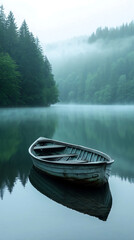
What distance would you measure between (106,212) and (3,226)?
2.78 metres

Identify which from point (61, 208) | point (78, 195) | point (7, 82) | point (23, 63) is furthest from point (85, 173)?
point (23, 63)

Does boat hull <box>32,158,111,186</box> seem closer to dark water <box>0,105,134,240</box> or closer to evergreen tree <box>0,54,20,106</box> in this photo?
dark water <box>0,105,134,240</box>

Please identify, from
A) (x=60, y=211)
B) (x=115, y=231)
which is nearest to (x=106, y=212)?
(x=115, y=231)

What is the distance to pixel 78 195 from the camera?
7.49 metres

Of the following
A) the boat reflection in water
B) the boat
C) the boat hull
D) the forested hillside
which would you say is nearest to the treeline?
the boat

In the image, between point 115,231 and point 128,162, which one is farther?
point 128,162

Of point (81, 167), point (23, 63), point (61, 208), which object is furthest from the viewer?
point (23, 63)

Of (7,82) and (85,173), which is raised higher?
(7,82)

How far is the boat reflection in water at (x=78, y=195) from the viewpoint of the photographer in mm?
6655

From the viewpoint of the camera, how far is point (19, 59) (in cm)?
5816

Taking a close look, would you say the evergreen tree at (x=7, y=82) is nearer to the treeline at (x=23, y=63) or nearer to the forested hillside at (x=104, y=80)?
the treeline at (x=23, y=63)

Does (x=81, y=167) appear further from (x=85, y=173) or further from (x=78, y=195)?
(x=78, y=195)

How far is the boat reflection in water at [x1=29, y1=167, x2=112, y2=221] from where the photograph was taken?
21.8 ft

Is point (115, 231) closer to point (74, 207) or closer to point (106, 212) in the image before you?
point (106, 212)
